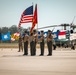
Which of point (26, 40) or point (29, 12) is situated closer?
point (26, 40)

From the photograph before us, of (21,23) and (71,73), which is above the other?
(21,23)

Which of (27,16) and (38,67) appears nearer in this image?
(38,67)

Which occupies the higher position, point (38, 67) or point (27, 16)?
point (27, 16)

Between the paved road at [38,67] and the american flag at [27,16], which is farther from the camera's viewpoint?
the american flag at [27,16]

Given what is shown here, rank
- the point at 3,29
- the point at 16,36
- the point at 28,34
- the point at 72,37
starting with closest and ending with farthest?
the point at 28,34 < the point at 72,37 < the point at 16,36 < the point at 3,29

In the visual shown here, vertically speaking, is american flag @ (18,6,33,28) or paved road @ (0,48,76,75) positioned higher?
american flag @ (18,6,33,28)

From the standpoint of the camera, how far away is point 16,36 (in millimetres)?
44781

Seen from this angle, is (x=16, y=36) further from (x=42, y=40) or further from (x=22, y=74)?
(x=22, y=74)

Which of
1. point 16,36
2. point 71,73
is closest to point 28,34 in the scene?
point 71,73

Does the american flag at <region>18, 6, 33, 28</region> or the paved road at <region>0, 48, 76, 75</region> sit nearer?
the paved road at <region>0, 48, 76, 75</region>

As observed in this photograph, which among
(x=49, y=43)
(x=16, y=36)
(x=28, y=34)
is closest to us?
(x=49, y=43)

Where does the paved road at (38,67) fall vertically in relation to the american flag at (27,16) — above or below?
below

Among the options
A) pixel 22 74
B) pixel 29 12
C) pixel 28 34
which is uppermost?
pixel 29 12

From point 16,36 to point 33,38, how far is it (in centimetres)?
2369
